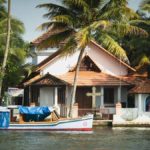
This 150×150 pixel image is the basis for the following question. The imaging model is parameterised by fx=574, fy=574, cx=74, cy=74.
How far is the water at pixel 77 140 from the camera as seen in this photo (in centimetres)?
2895

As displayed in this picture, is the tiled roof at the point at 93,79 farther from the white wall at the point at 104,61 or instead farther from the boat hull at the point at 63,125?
the boat hull at the point at 63,125

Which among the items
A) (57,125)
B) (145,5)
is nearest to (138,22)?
(145,5)

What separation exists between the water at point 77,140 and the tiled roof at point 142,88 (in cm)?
672

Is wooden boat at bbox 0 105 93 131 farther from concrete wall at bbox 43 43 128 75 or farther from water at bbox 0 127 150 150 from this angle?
concrete wall at bbox 43 43 128 75

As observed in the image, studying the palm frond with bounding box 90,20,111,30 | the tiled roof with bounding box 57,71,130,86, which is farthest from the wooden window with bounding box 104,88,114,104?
the palm frond with bounding box 90,20,111,30

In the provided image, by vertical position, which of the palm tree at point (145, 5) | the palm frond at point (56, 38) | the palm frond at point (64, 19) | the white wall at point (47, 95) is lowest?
the white wall at point (47, 95)

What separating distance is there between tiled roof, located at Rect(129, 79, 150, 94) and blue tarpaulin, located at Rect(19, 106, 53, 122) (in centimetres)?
927

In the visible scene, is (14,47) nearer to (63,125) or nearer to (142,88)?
(142,88)

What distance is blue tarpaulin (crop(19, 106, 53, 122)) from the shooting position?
38.9 metres

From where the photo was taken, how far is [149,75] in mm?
51406

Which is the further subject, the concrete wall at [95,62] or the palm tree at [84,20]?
the concrete wall at [95,62]

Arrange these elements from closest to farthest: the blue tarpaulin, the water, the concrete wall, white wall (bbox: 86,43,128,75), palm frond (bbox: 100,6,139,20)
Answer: the water < the blue tarpaulin < palm frond (bbox: 100,6,139,20) < the concrete wall < white wall (bbox: 86,43,128,75)

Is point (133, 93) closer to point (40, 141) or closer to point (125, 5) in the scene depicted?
point (125, 5)

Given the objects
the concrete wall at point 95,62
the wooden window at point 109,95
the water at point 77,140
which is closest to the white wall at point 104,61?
the concrete wall at point 95,62
